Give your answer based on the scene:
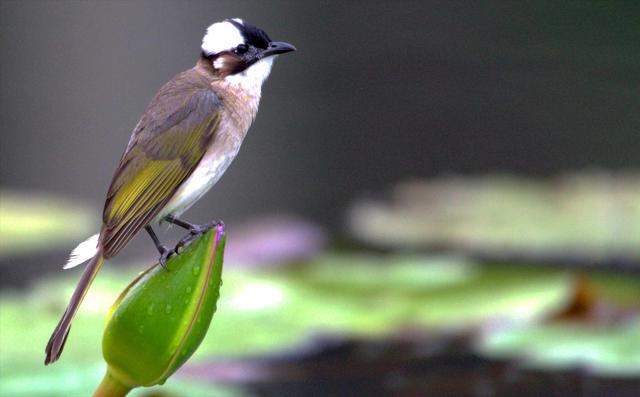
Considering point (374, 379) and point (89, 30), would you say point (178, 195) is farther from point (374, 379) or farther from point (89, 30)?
point (89, 30)

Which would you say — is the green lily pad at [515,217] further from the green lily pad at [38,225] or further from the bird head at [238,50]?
the bird head at [238,50]

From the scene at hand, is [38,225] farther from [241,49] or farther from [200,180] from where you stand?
[200,180]

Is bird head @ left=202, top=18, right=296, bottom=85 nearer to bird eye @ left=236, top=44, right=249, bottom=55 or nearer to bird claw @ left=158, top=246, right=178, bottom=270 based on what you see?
bird eye @ left=236, top=44, right=249, bottom=55

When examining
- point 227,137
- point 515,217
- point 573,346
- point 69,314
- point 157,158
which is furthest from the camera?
point 515,217

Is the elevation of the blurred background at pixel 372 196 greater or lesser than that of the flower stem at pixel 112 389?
greater

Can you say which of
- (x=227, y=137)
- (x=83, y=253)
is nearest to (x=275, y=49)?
(x=227, y=137)

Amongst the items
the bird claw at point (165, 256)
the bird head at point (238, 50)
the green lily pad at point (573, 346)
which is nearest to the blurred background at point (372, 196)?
the green lily pad at point (573, 346)

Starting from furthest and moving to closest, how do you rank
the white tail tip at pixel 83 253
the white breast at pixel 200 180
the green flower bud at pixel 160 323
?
the white breast at pixel 200 180, the white tail tip at pixel 83 253, the green flower bud at pixel 160 323
